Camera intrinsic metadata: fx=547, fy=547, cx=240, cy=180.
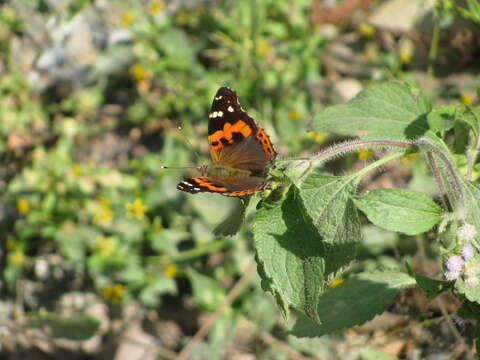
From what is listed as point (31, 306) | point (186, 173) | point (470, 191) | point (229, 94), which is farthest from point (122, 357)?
point (470, 191)

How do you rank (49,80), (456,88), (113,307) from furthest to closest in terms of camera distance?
(49,80), (113,307), (456,88)

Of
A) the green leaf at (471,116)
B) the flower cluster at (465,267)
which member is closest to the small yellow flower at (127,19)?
the green leaf at (471,116)

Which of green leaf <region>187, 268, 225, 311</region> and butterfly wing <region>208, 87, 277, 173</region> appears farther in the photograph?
green leaf <region>187, 268, 225, 311</region>

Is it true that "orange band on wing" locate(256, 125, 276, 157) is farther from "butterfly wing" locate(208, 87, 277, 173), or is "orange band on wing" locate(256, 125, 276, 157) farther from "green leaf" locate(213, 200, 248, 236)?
"green leaf" locate(213, 200, 248, 236)

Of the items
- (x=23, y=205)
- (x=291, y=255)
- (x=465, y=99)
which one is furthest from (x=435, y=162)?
(x=23, y=205)

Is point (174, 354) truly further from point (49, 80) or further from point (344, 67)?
point (49, 80)

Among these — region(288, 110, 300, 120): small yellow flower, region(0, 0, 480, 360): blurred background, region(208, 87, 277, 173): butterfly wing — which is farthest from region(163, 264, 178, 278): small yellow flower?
region(208, 87, 277, 173): butterfly wing

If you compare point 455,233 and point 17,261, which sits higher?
point 455,233
